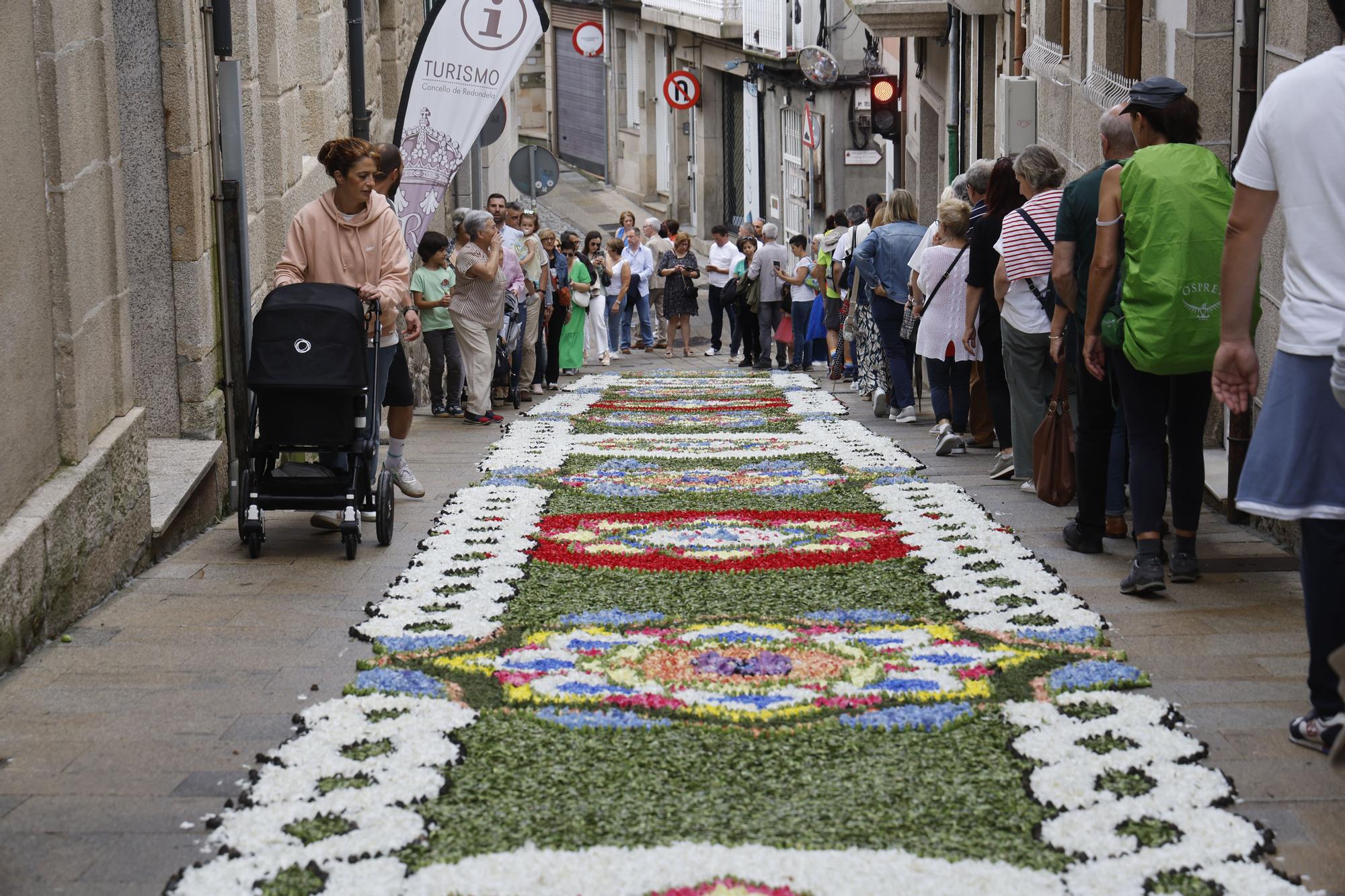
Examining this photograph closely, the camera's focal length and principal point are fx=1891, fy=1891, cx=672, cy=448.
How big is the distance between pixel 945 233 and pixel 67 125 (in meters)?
6.47

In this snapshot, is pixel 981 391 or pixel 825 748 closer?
Answer: pixel 825 748

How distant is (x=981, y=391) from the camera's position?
1184 cm

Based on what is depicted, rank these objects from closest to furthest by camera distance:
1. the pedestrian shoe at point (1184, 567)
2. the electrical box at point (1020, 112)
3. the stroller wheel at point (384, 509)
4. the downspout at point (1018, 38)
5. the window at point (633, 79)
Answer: the pedestrian shoe at point (1184, 567) < the stroller wheel at point (384, 509) < the electrical box at point (1020, 112) < the downspout at point (1018, 38) < the window at point (633, 79)

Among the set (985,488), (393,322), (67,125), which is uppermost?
(67,125)

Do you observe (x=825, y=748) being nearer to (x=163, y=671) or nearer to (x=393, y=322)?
(x=163, y=671)

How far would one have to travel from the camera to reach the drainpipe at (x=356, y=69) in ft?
53.3

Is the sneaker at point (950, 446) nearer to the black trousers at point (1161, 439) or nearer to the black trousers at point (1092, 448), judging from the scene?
the black trousers at point (1092, 448)

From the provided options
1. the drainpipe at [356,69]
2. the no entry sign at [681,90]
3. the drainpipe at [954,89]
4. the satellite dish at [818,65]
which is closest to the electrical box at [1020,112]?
the drainpipe at [356,69]

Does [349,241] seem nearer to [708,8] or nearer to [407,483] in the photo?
[407,483]

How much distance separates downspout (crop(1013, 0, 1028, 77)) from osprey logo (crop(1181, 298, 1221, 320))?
13126 mm

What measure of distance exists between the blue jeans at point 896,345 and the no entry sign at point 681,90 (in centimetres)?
2708

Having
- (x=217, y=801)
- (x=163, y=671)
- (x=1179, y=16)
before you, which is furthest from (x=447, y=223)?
(x=217, y=801)

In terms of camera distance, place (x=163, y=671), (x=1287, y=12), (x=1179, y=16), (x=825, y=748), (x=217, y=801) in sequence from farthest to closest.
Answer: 1. (x=1179, y=16)
2. (x=1287, y=12)
3. (x=163, y=671)
4. (x=825, y=748)
5. (x=217, y=801)

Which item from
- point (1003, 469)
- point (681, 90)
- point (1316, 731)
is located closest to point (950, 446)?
point (1003, 469)
